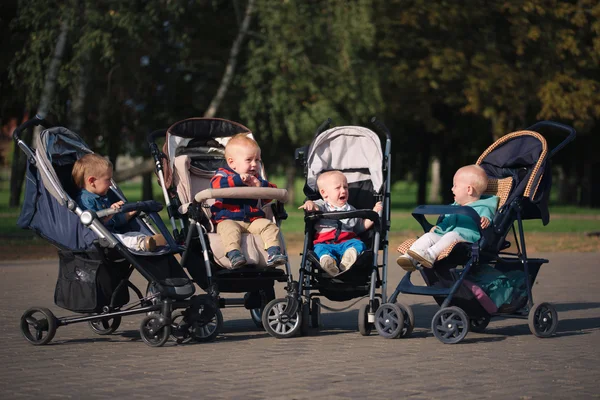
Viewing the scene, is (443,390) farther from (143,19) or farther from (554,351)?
(143,19)

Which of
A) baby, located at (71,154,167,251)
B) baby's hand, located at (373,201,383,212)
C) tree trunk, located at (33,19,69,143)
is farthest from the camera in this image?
tree trunk, located at (33,19,69,143)

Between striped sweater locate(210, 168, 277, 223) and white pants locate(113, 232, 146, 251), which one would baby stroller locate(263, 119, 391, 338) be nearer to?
striped sweater locate(210, 168, 277, 223)

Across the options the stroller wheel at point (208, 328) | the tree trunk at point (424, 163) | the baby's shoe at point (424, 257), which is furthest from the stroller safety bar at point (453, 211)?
the tree trunk at point (424, 163)

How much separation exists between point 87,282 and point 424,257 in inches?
107

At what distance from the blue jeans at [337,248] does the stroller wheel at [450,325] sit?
964 mm

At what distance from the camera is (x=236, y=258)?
27.8 ft

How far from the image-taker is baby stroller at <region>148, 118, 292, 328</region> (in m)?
8.67

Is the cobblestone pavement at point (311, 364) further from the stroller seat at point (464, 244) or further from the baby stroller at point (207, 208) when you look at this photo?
the stroller seat at point (464, 244)

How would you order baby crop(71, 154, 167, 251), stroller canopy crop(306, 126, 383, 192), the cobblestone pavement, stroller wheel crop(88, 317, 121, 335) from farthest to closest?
stroller canopy crop(306, 126, 383, 192), stroller wheel crop(88, 317, 121, 335), baby crop(71, 154, 167, 251), the cobblestone pavement

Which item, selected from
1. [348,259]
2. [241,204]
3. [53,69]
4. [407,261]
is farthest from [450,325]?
[53,69]

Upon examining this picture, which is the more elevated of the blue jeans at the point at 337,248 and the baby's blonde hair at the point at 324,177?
the baby's blonde hair at the point at 324,177

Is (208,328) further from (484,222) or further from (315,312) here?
(484,222)

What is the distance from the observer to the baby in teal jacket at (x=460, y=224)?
8.51m

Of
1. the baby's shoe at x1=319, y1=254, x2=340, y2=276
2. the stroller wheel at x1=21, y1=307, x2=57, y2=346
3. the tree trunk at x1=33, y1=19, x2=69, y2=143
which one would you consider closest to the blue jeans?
the baby's shoe at x1=319, y1=254, x2=340, y2=276
